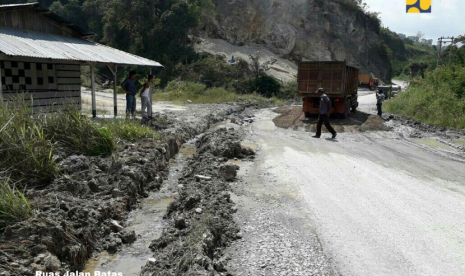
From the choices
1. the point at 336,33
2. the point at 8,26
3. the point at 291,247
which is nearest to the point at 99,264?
the point at 291,247

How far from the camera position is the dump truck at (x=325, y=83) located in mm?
16469

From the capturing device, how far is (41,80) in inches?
566

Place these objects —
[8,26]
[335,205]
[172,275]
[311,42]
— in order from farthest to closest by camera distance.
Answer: [311,42], [8,26], [335,205], [172,275]

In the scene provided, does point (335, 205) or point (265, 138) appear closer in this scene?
point (335, 205)

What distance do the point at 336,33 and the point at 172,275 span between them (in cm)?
5127

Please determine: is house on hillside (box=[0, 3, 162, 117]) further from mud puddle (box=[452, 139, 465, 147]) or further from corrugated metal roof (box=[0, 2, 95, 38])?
mud puddle (box=[452, 139, 465, 147])

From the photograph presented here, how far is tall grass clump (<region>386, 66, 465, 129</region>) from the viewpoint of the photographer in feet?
55.6

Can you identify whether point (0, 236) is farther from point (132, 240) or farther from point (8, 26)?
point (8, 26)

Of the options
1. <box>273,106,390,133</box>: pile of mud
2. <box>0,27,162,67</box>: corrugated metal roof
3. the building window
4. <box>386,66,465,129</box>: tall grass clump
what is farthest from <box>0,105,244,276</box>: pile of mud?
<box>386,66,465,129</box>: tall grass clump

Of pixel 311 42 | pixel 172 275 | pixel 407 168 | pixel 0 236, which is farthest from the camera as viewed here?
pixel 311 42

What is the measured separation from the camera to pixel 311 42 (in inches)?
1919

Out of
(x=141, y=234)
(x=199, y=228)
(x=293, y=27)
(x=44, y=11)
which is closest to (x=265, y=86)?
(x=293, y=27)

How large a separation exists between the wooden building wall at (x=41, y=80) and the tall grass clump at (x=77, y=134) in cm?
484

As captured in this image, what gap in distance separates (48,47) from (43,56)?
184 centimetres
